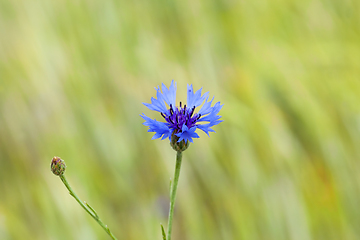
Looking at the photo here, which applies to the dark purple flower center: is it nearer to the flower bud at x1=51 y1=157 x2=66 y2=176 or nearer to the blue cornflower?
the blue cornflower

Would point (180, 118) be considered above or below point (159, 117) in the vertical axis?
below

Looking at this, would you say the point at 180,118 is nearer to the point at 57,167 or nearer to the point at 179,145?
the point at 179,145

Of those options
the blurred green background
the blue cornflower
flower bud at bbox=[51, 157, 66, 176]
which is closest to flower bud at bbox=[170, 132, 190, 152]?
the blue cornflower

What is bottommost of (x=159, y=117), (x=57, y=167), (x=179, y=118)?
(x=57, y=167)

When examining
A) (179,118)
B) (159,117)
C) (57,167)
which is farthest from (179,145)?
(159,117)

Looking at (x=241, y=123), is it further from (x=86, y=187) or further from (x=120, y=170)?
(x=86, y=187)

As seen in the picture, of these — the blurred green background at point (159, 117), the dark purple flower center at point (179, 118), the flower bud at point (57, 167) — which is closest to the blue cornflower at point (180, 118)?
the dark purple flower center at point (179, 118)

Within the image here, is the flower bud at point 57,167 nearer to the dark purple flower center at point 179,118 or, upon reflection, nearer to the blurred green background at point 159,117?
the dark purple flower center at point 179,118
